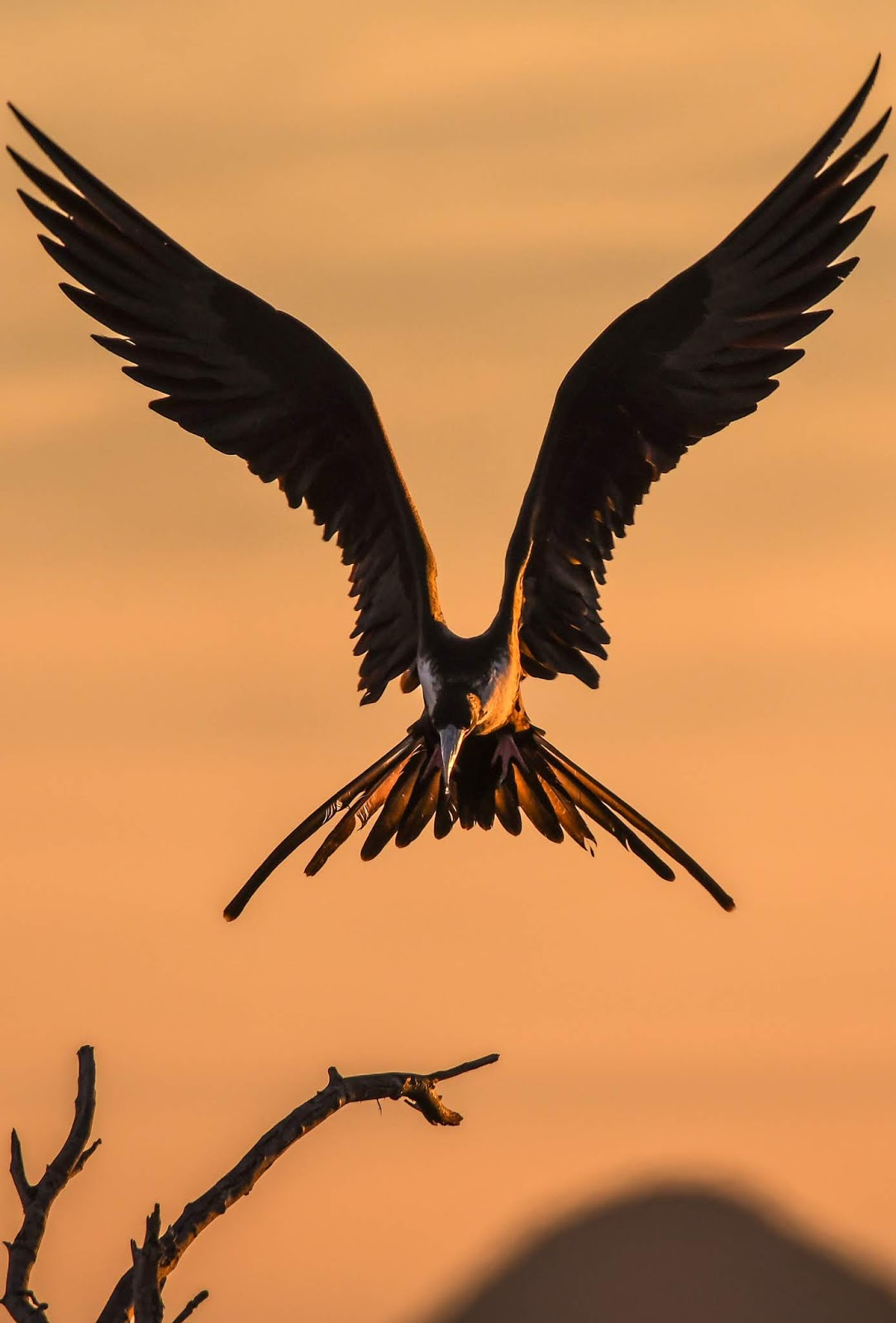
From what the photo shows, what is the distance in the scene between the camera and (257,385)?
431 inches

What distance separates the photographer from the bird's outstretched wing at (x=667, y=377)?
35.3 ft

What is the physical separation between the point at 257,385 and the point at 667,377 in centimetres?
207

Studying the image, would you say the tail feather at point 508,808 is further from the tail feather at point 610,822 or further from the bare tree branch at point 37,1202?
the bare tree branch at point 37,1202

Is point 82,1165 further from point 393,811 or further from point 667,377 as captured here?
point 667,377

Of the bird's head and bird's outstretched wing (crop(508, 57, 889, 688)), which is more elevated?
bird's outstretched wing (crop(508, 57, 889, 688))

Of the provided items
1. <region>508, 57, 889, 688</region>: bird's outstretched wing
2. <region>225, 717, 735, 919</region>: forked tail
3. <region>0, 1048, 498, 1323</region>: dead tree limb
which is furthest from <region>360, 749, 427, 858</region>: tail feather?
<region>0, 1048, 498, 1323</region>: dead tree limb

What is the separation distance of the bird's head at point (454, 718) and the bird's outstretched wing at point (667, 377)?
1.15 m

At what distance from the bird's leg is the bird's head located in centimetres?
49

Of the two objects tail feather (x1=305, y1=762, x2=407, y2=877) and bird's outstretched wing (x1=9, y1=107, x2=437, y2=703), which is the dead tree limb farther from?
bird's outstretched wing (x1=9, y1=107, x2=437, y2=703)

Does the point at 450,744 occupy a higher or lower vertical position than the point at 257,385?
lower

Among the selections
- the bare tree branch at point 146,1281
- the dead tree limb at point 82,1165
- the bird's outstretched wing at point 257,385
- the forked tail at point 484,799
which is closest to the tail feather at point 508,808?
the forked tail at point 484,799

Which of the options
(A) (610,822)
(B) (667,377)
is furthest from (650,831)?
(B) (667,377)

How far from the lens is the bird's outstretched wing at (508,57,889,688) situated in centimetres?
1077

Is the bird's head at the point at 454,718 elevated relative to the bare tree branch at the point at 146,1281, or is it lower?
elevated
